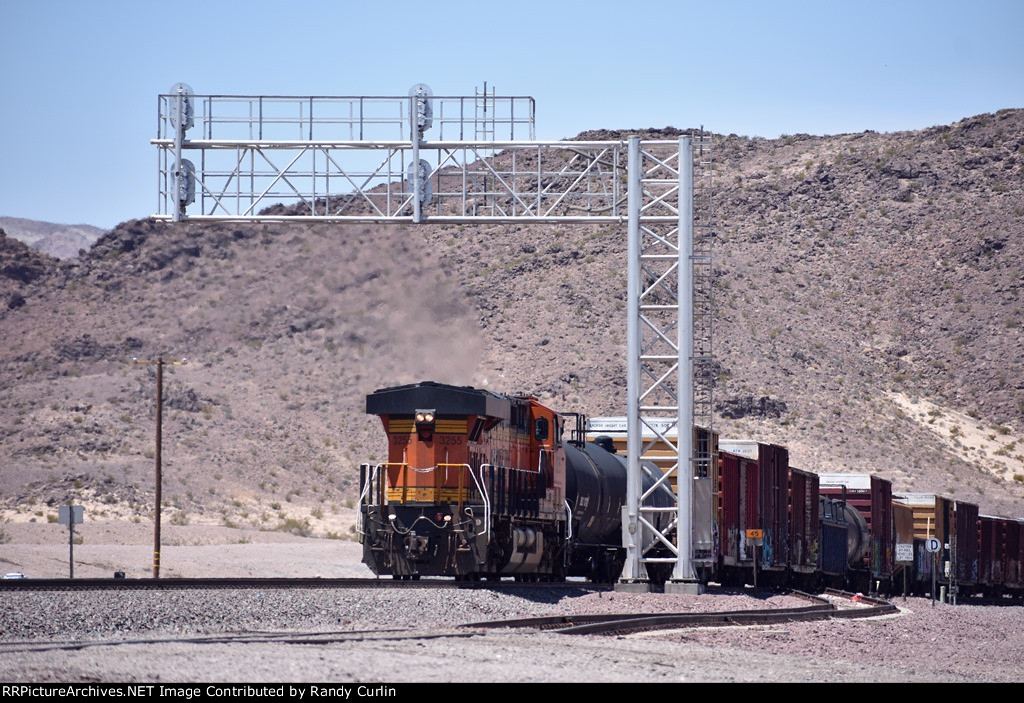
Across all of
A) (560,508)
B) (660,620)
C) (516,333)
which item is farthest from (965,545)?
(516,333)

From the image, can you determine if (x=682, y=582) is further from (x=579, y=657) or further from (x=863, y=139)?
(x=863, y=139)

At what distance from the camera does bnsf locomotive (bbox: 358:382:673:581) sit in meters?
24.6

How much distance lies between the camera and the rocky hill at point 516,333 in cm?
6856

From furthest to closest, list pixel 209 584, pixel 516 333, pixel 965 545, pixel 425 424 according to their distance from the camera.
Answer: pixel 516 333 → pixel 965 545 → pixel 425 424 → pixel 209 584

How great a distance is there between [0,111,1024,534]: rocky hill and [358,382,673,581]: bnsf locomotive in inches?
1166

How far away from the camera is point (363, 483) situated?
25.9 m

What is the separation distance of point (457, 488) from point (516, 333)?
60841mm

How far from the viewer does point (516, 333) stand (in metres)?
85.6

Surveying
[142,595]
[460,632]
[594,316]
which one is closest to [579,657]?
[460,632]

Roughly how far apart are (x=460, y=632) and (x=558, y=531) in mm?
11460

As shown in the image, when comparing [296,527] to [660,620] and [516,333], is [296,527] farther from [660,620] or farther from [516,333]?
[660,620]

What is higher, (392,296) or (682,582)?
(392,296)

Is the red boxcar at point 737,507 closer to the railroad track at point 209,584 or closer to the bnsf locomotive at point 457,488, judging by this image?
the bnsf locomotive at point 457,488

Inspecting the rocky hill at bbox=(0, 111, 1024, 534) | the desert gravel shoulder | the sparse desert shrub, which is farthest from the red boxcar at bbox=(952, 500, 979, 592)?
the sparse desert shrub
